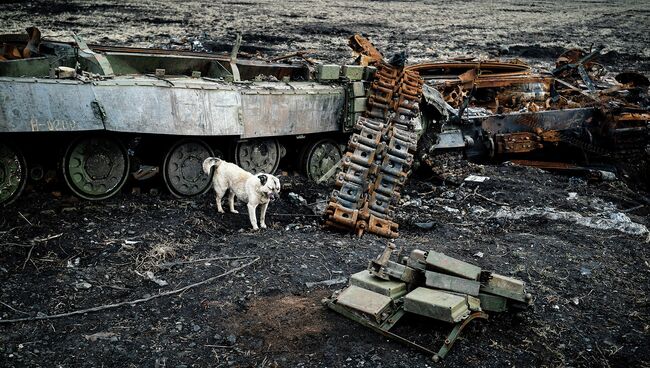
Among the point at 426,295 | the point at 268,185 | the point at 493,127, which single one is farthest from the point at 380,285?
the point at 493,127

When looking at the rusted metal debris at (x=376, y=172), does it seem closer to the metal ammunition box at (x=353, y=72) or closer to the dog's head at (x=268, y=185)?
the dog's head at (x=268, y=185)

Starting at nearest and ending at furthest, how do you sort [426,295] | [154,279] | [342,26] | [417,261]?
1. [426,295]
2. [417,261]
3. [154,279]
4. [342,26]

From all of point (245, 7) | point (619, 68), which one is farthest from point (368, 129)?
point (245, 7)

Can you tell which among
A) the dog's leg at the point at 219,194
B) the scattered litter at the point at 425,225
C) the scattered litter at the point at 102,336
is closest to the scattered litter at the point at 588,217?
the scattered litter at the point at 425,225

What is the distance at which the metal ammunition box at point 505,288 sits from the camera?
582 centimetres

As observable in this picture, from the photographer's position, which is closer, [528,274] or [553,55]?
[528,274]

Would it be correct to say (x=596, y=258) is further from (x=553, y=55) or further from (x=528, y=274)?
(x=553, y=55)

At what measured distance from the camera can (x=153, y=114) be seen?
28.9 ft

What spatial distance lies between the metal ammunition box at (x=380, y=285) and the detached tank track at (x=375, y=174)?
2397mm

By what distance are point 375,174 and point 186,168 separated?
9.76 ft

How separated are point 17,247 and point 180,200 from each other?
2790 millimetres

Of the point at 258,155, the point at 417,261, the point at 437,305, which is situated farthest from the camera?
the point at 258,155

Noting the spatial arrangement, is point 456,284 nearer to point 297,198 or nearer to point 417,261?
point 417,261

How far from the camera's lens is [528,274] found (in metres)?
7.16
